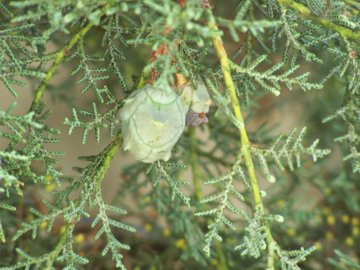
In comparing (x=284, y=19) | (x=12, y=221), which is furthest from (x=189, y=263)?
(x=284, y=19)

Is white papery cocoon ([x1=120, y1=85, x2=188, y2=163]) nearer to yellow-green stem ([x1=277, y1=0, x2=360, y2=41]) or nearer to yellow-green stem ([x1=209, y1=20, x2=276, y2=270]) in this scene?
yellow-green stem ([x1=209, y1=20, x2=276, y2=270])

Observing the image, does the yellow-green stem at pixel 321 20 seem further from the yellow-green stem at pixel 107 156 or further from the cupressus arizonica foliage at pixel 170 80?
the yellow-green stem at pixel 107 156

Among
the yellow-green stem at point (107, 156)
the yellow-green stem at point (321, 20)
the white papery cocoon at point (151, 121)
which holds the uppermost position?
the yellow-green stem at point (321, 20)

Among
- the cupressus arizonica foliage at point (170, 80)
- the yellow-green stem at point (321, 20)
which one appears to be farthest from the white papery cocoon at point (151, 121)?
the yellow-green stem at point (321, 20)

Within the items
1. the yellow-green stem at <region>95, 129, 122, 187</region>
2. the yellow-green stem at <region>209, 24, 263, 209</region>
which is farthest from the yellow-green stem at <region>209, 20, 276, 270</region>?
the yellow-green stem at <region>95, 129, 122, 187</region>

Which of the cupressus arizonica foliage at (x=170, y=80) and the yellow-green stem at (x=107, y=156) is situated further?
the yellow-green stem at (x=107, y=156)
